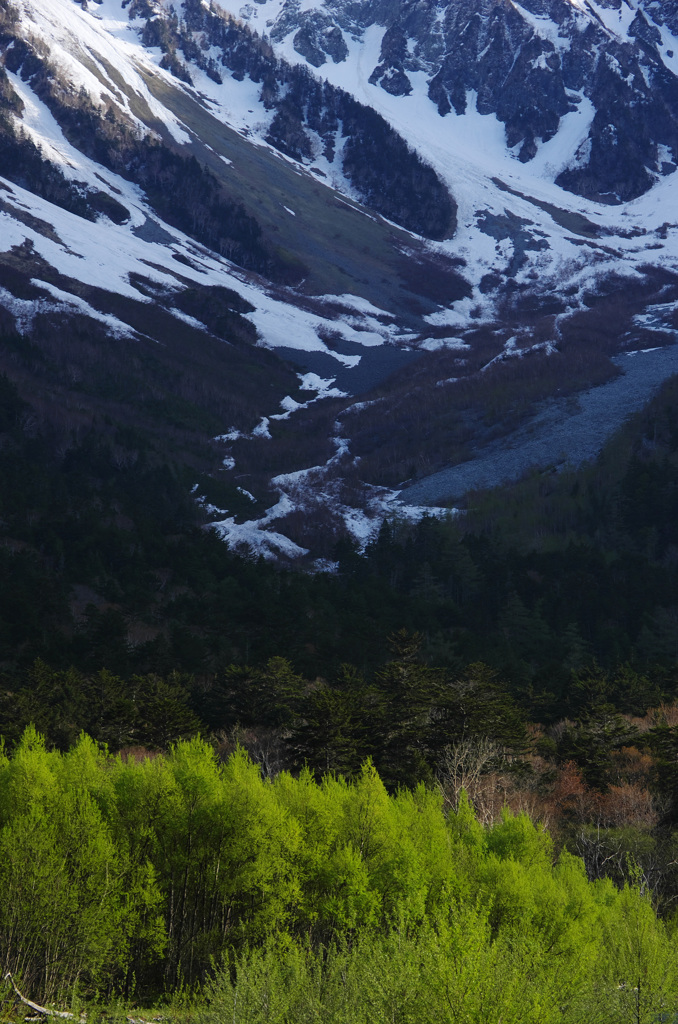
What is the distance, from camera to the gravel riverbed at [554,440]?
151375 millimetres

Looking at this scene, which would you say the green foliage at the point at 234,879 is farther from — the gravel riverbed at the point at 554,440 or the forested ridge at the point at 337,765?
the gravel riverbed at the point at 554,440

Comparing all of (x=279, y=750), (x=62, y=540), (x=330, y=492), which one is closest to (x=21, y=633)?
(x=62, y=540)

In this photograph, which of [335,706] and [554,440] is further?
[554,440]

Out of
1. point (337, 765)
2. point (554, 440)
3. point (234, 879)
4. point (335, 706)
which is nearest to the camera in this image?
point (234, 879)

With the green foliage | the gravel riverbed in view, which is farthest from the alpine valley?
the gravel riverbed

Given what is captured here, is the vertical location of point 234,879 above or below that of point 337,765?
above

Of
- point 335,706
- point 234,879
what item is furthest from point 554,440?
point 234,879

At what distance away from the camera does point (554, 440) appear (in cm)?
16000

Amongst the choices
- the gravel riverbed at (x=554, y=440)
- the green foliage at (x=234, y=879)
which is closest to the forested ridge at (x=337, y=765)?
the green foliage at (x=234, y=879)

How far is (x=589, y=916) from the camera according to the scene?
105 ft

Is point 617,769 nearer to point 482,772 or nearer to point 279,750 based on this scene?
point 482,772

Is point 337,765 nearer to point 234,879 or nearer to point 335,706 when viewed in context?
point 335,706

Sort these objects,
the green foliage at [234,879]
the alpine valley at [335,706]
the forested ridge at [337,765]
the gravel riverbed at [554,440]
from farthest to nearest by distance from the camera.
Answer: the gravel riverbed at [554,440], the green foliage at [234,879], the alpine valley at [335,706], the forested ridge at [337,765]

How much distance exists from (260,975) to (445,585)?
3668 inches
